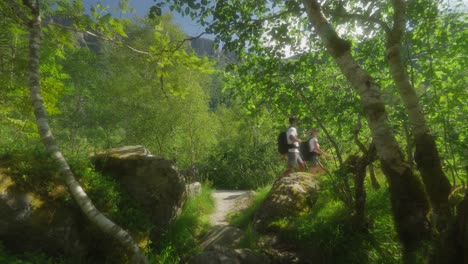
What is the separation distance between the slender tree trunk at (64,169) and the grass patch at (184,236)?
3.95 feet

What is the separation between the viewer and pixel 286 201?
6.62 m

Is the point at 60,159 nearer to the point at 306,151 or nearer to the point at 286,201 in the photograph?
the point at 286,201

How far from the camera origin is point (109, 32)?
5.29m

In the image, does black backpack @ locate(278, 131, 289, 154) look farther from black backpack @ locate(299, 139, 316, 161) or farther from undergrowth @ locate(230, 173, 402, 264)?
undergrowth @ locate(230, 173, 402, 264)

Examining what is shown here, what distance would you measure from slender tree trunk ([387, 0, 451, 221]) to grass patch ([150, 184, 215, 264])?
4.08 m

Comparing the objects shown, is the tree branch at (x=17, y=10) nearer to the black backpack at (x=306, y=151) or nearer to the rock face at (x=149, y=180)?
the rock face at (x=149, y=180)

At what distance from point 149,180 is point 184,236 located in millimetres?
1387

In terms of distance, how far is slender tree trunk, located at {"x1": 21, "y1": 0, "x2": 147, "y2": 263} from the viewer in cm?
388

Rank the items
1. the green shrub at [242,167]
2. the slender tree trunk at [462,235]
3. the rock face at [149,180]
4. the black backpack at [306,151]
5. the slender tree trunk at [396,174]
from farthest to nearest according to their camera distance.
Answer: the green shrub at [242,167]
the black backpack at [306,151]
the rock face at [149,180]
the slender tree trunk at [396,174]
the slender tree trunk at [462,235]

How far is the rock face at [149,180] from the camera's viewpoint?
5.88m

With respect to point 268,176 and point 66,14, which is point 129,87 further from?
point 66,14

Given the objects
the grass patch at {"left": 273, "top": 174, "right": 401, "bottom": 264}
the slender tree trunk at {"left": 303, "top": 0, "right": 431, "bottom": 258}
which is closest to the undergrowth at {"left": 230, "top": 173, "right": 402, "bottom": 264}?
the grass patch at {"left": 273, "top": 174, "right": 401, "bottom": 264}

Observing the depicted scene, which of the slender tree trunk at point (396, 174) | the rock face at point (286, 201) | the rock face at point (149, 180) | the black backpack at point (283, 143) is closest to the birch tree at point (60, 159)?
the rock face at point (149, 180)

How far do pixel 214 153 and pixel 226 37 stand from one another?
Result: 12.3 m
